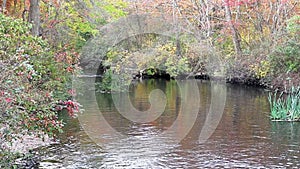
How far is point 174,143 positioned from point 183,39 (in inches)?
953

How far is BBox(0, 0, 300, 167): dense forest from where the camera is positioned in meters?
17.1

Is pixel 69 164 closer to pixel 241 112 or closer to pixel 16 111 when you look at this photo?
pixel 16 111

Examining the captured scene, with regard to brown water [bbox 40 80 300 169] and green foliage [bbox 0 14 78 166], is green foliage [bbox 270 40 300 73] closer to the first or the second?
brown water [bbox 40 80 300 169]

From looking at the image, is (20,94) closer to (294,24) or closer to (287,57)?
(294,24)

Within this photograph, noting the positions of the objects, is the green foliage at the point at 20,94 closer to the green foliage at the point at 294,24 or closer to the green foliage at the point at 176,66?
the green foliage at the point at 294,24

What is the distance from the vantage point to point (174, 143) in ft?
40.7

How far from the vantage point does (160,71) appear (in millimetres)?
38719

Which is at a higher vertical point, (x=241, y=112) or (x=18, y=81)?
(x=18, y=81)

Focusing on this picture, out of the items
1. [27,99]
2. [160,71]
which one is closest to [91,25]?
[160,71]

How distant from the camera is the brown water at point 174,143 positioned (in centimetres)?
1035

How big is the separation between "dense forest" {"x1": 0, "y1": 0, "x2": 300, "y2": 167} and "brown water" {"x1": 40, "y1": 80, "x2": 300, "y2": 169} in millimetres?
1775

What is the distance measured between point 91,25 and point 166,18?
10.6 meters

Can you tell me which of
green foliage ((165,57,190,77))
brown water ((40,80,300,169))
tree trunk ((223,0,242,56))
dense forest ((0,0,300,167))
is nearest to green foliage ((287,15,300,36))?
dense forest ((0,0,300,167))

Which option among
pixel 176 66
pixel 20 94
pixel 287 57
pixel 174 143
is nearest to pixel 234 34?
pixel 176 66
